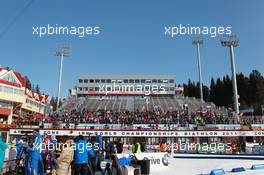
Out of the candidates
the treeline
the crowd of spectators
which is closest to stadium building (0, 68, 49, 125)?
the crowd of spectators

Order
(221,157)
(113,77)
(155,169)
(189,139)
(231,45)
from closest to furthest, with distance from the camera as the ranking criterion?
(155,169)
(221,157)
(189,139)
(231,45)
(113,77)

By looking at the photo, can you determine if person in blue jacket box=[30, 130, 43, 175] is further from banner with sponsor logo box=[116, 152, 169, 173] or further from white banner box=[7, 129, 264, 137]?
white banner box=[7, 129, 264, 137]

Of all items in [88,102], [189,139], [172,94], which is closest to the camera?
[189,139]

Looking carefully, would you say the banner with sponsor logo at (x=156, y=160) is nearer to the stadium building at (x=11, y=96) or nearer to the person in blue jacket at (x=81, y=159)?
the person in blue jacket at (x=81, y=159)

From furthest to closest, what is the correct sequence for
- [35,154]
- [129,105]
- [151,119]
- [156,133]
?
[129,105] → [151,119] → [156,133] → [35,154]

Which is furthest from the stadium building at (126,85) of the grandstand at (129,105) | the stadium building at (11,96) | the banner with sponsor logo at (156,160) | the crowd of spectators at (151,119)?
the banner with sponsor logo at (156,160)

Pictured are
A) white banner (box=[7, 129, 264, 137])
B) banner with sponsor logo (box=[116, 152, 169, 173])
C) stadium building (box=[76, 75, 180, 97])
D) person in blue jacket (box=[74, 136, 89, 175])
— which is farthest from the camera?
stadium building (box=[76, 75, 180, 97])

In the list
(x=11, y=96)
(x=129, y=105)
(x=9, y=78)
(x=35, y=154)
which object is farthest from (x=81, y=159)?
(x=9, y=78)

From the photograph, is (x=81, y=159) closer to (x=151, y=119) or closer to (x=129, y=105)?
(x=151, y=119)

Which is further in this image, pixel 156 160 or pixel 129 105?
pixel 129 105

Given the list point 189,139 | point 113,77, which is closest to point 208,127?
point 189,139

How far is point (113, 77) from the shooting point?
8475 centimetres

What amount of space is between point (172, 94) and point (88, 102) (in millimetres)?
29881

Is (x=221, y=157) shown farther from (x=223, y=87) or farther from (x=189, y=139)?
(x=223, y=87)
